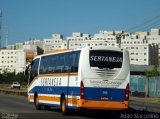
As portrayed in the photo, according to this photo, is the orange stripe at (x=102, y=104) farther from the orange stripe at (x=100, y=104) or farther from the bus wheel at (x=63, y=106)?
the bus wheel at (x=63, y=106)

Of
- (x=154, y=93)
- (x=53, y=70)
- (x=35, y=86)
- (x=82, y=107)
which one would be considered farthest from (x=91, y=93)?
(x=154, y=93)

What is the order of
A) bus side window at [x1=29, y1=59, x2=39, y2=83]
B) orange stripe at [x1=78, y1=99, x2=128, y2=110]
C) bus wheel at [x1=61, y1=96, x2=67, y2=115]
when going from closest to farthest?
orange stripe at [x1=78, y1=99, x2=128, y2=110]
bus wheel at [x1=61, y1=96, x2=67, y2=115]
bus side window at [x1=29, y1=59, x2=39, y2=83]

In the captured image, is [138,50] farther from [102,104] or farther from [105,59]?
[102,104]

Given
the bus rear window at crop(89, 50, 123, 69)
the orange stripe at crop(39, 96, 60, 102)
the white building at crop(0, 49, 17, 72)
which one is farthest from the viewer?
the white building at crop(0, 49, 17, 72)

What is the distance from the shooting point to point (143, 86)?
6131 centimetres

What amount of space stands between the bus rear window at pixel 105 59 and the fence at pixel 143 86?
34.0m

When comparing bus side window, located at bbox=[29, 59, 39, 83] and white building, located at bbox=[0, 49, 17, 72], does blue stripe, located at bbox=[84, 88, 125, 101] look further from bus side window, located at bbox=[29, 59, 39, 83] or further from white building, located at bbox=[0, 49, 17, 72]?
white building, located at bbox=[0, 49, 17, 72]

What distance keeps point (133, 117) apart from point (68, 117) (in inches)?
119

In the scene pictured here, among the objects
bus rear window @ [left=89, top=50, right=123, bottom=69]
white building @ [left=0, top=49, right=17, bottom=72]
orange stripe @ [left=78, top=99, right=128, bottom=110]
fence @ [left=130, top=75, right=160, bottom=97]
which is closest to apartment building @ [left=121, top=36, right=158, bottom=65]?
white building @ [left=0, top=49, right=17, bottom=72]

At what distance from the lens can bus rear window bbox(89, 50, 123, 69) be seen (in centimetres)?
2225

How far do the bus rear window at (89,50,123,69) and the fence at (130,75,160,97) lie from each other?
3404 centimetres

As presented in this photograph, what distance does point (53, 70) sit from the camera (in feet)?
85.8

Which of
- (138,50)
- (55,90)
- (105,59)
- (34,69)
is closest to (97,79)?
(105,59)

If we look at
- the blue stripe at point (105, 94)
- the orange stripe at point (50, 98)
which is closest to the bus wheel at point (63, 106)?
the orange stripe at point (50, 98)
